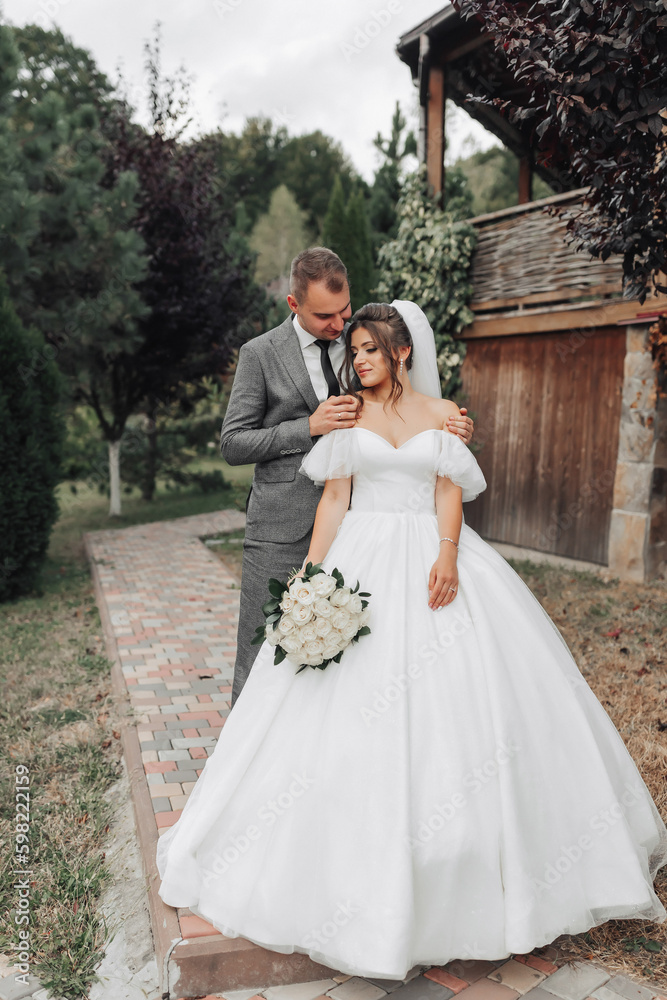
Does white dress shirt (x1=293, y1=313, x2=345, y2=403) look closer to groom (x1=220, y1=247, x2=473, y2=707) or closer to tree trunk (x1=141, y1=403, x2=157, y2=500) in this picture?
groom (x1=220, y1=247, x2=473, y2=707)

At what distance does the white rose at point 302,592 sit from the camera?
2432 millimetres

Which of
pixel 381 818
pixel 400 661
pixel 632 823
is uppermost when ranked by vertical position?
pixel 400 661

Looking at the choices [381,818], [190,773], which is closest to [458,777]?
[381,818]

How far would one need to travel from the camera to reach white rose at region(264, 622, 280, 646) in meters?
2.50

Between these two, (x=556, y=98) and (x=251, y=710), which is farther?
(x=556, y=98)

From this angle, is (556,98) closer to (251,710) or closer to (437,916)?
(251,710)

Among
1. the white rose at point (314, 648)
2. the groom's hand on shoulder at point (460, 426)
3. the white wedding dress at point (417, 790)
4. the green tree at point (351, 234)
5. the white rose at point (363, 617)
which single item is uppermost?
the green tree at point (351, 234)

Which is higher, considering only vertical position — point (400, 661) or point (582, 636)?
point (400, 661)

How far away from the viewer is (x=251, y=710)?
2.59 meters

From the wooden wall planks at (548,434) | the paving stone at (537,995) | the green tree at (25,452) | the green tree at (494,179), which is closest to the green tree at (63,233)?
the green tree at (25,452)

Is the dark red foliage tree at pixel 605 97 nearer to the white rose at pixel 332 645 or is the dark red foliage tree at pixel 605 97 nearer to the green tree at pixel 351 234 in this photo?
the white rose at pixel 332 645

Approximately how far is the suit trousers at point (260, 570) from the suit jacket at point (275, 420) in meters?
0.04

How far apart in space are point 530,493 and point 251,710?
648 cm

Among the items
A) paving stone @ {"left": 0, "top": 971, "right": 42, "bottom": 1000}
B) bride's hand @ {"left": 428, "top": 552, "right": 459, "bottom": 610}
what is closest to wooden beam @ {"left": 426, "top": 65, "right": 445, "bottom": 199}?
bride's hand @ {"left": 428, "top": 552, "right": 459, "bottom": 610}
